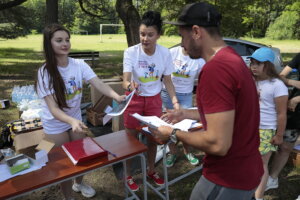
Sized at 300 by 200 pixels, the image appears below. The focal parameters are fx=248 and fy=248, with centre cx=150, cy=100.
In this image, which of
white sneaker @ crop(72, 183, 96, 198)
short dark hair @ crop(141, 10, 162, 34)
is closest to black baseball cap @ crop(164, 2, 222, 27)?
short dark hair @ crop(141, 10, 162, 34)

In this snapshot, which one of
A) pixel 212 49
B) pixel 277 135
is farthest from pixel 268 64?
pixel 212 49

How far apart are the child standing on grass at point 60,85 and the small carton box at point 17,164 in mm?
420

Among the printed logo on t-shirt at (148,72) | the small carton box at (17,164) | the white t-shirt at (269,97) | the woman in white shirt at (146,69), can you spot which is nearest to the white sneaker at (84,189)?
the woman in white shirt at (146,69)

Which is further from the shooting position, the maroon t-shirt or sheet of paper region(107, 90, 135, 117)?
sheet of paper region(107, 90, 135, 117)

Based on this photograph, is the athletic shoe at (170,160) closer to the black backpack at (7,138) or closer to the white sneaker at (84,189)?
the white sneaker at (84,189)

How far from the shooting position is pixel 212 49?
3.98 feet

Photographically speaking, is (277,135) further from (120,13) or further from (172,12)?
(172,12)

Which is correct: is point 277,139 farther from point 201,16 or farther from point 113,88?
point 113,88

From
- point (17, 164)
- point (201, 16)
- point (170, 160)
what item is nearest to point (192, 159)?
point (170, 160)

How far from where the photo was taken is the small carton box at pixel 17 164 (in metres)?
1.69

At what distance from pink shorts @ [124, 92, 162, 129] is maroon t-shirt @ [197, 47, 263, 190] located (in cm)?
138

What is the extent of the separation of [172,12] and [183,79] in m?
14.3

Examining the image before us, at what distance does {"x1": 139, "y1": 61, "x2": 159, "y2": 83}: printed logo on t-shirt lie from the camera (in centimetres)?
262

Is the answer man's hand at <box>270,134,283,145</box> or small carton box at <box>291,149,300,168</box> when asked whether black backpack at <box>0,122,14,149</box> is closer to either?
man's hand at <box>270,134,283,145</box>
